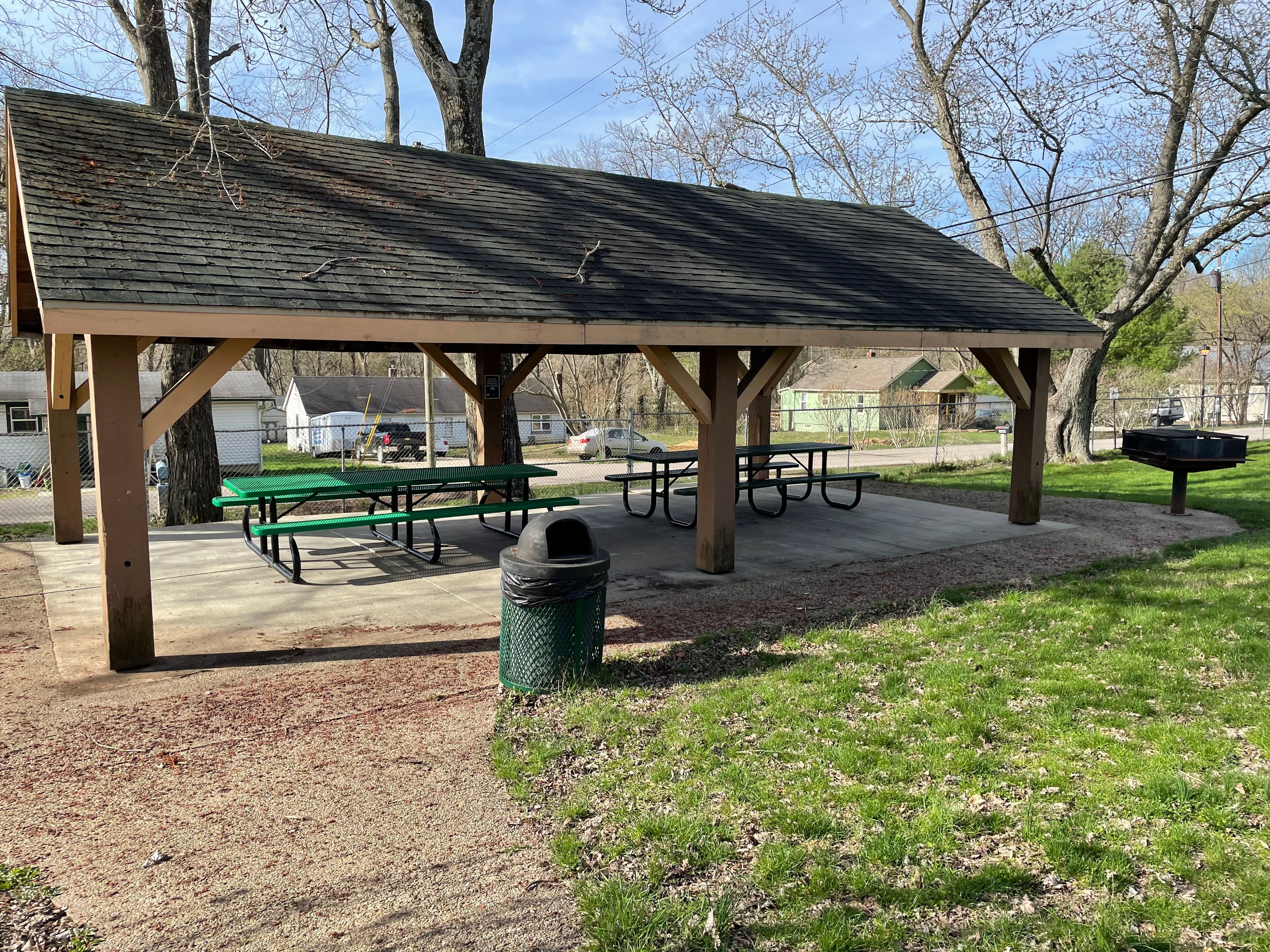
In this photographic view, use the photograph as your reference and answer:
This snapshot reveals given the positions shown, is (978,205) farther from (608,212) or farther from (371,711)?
(371,711)

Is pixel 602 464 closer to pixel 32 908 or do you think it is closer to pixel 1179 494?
pixel 1179 494

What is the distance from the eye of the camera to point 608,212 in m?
9.49

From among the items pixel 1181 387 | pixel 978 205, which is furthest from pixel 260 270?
pixel 1181 387

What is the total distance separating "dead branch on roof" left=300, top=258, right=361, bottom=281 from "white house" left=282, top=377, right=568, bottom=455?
33.1m

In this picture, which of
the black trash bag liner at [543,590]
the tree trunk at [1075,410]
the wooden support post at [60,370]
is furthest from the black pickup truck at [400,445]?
the black trash bag liner at [543,590]

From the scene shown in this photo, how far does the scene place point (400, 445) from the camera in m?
33.3

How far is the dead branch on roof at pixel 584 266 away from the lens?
300 inches

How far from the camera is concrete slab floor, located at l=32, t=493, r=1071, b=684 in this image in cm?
621

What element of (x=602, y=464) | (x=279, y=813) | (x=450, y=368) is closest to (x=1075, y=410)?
(x=602, y=464)

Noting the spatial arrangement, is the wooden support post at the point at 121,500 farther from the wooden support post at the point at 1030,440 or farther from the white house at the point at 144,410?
the white house at the point at 144,410

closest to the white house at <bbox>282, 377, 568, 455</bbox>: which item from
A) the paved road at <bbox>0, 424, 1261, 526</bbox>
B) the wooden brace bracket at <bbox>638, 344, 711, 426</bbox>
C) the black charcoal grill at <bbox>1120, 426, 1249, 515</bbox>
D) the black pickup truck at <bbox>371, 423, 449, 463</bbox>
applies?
the black pickup truck at <bbox>371, 423, 449, 463</bbox>

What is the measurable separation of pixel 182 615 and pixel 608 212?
5844 mm

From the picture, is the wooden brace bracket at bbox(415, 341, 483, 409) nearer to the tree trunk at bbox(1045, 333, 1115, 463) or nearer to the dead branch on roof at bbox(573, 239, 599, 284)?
the dead branch on roof at bbox(573, 239, 599, 284)

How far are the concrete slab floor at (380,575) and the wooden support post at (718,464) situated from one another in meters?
0.28
